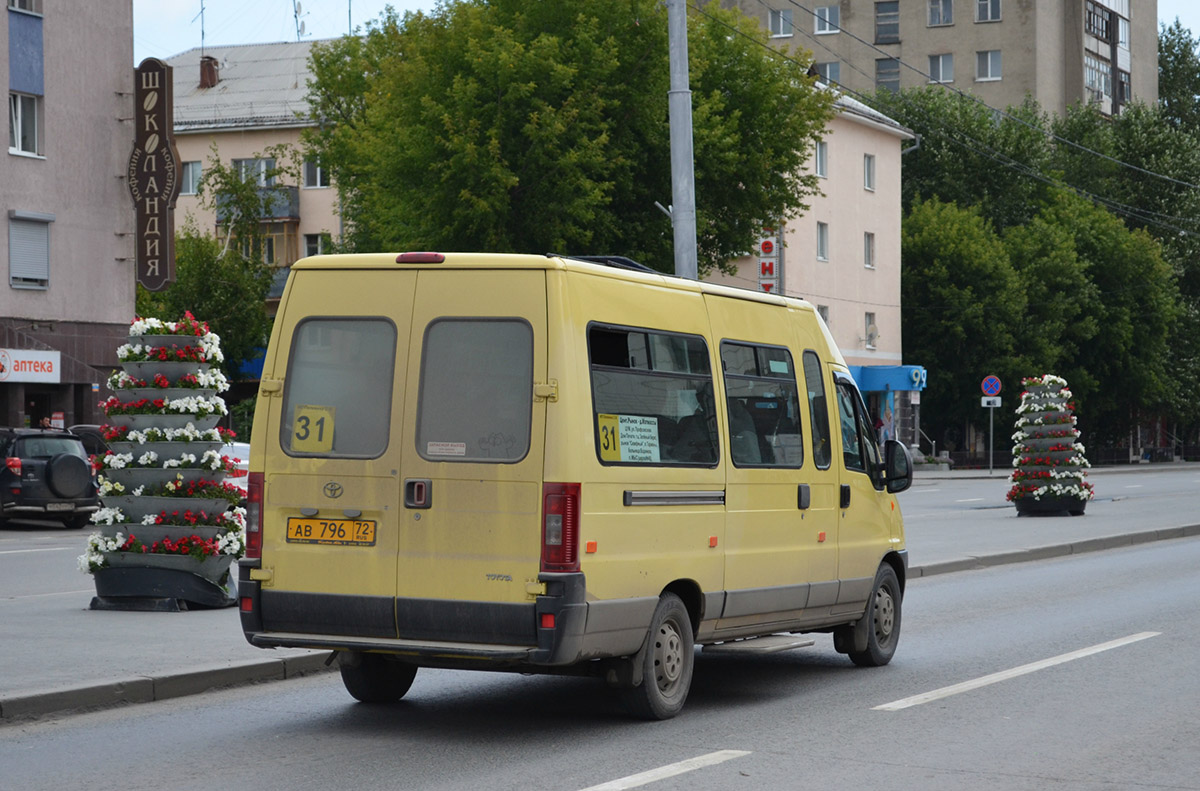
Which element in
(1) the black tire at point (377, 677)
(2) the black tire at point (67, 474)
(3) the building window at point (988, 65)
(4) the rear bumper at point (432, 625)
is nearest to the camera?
(4) the rear bumper at point (432, 625)

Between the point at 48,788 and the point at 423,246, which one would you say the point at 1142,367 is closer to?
the point at 423,246

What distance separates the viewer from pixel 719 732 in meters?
8.65

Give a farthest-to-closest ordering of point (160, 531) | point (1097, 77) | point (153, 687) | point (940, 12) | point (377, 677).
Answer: point (1097, 77)
point (940, 12)
point (160, 531)
point (153, 687)
point (377, 677)

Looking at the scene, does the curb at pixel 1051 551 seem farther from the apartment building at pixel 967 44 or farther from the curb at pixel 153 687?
the apartment building at pixel 967 44

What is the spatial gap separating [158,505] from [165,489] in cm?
15

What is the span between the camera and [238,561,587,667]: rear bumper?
8094 mm

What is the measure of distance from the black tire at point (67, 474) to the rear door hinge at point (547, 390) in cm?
1944

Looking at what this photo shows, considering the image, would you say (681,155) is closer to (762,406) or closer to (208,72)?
(762,406)


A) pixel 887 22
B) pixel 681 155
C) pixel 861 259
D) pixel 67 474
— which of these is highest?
pixel 887 22

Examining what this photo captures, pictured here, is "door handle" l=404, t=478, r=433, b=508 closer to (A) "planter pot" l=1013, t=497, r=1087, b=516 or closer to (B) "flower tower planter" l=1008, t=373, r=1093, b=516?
(B) "flower tower planter" l=1008, t=373, r=1093, b=516

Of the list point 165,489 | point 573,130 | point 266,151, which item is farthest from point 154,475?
point 266,151

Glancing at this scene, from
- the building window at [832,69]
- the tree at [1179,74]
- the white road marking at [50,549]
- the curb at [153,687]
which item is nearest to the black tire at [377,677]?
the curb at [153,687]

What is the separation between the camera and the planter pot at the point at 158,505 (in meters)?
14.0

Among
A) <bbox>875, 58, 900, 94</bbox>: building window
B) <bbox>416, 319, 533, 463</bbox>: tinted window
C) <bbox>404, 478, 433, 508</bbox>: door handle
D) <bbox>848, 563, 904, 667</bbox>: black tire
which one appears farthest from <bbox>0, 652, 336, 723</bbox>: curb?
<bbox>875, 58, 900, 94</bbox>: building window
